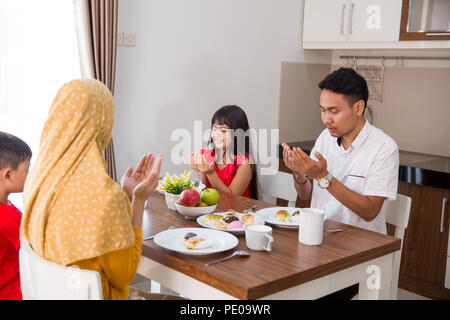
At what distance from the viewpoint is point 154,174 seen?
1404 mm

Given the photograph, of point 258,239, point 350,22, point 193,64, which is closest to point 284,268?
point 258,239

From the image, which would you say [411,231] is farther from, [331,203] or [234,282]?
[234,282]

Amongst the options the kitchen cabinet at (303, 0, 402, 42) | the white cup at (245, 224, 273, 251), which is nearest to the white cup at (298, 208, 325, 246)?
the white cup at (245, 224, 273, 251)

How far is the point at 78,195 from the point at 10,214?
1.46 feet

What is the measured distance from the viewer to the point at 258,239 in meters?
1.43

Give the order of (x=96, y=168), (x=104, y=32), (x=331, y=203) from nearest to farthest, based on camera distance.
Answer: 1. (x=96, y=168)
2. (x=331, y=203)
3. (x=104, y=32)

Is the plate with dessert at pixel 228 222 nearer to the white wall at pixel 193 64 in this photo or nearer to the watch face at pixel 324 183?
the watch face at pixel 324 183

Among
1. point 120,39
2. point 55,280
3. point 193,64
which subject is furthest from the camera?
point 193,64

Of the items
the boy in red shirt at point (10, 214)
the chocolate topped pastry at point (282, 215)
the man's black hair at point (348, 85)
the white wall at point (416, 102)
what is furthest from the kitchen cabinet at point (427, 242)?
the boy in red shirt at point (10, 214)

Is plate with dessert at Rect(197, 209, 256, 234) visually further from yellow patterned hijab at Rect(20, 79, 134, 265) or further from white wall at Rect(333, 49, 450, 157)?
white wall at Rect(333, 49, 450, 157)

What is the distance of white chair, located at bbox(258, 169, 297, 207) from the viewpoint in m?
2.30

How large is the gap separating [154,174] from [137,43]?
1.49 m

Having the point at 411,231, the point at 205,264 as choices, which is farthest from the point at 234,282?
the point at 411,231

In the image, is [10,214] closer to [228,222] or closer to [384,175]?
[228,222]
